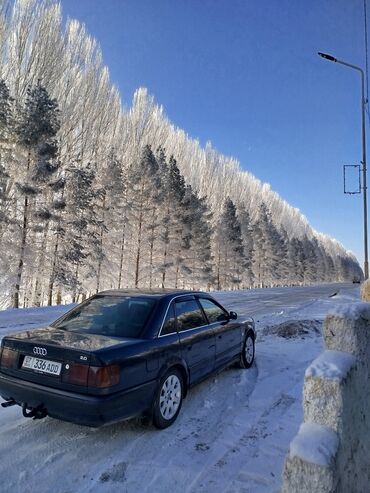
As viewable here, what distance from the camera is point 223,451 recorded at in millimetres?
3189

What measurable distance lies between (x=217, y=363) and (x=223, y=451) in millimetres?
1707

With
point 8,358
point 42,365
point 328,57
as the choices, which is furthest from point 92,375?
point 328,57

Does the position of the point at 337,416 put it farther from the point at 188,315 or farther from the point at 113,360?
the point at 188,315

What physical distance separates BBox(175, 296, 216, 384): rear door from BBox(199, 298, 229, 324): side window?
169mm

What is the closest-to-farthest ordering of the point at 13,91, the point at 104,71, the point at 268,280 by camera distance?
the point at 13,91 < the point at 104,71 < the point at 268,280

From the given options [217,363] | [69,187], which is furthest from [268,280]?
[217,363]

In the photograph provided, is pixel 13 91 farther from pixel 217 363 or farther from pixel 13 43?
pixel 217 363

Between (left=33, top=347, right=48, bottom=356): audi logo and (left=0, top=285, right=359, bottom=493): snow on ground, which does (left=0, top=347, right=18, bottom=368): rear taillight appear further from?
(left=0, top=285, right=359, bottom=493): snow on ground

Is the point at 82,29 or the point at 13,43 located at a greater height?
the point at 82,29

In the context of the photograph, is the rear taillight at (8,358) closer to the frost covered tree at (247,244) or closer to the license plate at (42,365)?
the license plate at (42,365)

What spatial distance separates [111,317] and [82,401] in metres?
1.13

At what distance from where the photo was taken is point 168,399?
12.2 ft

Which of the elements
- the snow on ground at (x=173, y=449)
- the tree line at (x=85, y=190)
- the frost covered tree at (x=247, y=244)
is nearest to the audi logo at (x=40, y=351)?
the snow on ground at (x=173, y=449)

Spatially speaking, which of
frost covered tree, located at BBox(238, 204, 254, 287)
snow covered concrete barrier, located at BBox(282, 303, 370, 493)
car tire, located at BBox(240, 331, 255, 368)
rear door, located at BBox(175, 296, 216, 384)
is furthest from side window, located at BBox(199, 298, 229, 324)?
frost covered tree, located at BBox(238, 204, 254, 287)
